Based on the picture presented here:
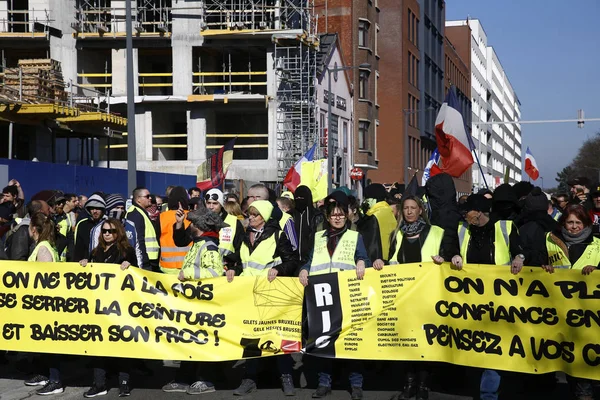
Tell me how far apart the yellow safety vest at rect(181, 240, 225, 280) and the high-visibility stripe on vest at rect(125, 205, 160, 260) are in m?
1.72

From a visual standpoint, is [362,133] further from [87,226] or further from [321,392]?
[321,392]

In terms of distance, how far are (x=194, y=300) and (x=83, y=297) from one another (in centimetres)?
112

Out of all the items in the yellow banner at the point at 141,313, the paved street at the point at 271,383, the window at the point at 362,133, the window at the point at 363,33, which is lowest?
the paved street at the point at 271,383

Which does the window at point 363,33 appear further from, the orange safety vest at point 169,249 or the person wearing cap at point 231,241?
the person wearing cap at point 231,241

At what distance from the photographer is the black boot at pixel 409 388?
7.58 meters

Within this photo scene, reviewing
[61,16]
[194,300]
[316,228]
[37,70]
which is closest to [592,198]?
[316,228]

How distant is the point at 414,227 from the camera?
759 centimetres

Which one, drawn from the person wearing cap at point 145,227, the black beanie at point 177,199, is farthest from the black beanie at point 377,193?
the person wearing cap at point 145,227

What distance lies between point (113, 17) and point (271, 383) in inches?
1304

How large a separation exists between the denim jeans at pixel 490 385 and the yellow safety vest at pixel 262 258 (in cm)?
223

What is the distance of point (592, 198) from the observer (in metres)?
11.0

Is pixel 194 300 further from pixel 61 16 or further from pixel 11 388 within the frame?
pixel 61 16

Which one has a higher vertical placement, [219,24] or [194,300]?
[219,24]

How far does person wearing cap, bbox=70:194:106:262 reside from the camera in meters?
8.52
